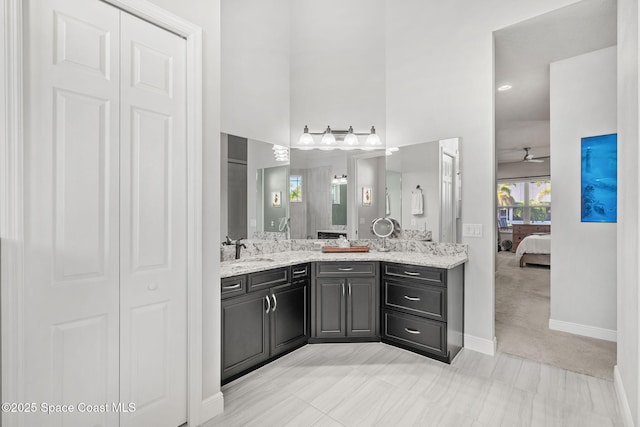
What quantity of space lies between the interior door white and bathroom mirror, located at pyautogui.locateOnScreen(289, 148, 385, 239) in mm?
675

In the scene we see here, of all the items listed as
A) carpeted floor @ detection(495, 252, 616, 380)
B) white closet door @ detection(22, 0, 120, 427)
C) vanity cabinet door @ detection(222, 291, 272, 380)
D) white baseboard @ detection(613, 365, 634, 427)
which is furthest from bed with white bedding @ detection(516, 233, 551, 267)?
white closet door @ detection(22, 0, 120, 427)

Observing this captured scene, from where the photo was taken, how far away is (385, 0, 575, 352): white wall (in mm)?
2902

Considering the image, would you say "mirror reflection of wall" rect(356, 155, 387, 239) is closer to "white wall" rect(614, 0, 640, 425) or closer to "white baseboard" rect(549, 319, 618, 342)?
"white wall" rect(614, 0, 640, 425)

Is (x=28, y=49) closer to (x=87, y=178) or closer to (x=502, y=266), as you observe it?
(x=87, y=178)

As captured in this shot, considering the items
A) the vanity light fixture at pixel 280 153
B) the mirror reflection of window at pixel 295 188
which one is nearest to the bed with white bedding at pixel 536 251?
the mirror reflection of window at pixel 295 188

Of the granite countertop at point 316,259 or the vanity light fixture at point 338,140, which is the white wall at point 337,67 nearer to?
the vanity light fixture at point 338,140

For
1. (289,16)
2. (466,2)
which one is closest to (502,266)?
(466,2)

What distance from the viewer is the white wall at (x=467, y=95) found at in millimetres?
2902

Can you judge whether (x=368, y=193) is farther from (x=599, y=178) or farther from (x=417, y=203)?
(x=599, y=178)

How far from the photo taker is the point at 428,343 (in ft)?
9.09

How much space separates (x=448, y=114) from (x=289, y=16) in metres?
2.07

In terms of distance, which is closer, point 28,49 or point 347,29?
point 28,49

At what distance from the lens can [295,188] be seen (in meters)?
3.53

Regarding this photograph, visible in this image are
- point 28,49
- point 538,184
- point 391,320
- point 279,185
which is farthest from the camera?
point 538,184
